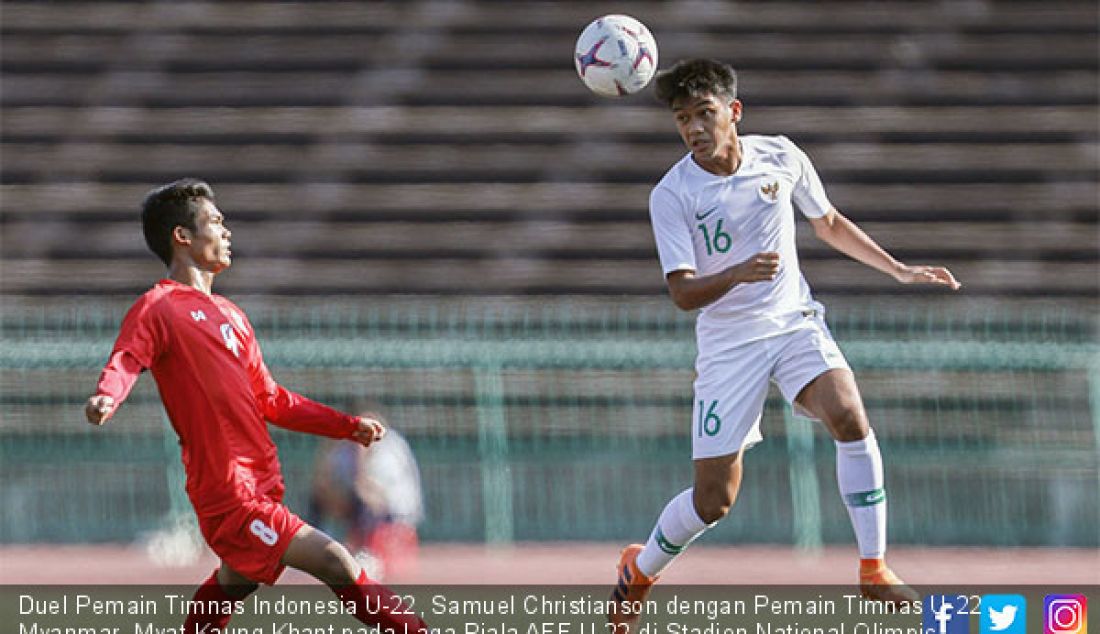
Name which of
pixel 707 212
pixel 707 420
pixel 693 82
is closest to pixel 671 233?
pixel 707 212

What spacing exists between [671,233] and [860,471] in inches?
35.7

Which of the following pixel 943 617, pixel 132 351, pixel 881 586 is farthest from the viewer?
pixel 881 586

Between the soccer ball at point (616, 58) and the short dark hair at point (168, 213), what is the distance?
58.2 inches

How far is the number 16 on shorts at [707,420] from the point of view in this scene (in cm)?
572

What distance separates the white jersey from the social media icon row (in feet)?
3.11

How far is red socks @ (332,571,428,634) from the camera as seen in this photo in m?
4.99

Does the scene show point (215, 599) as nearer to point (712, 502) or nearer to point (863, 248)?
point (712, 502)

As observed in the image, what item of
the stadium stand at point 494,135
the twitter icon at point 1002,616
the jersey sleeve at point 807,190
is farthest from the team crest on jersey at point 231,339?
the stadium stand at point 494,135

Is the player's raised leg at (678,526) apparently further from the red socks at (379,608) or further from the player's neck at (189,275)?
the player's neck at (189,275)

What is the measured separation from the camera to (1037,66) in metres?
12.1

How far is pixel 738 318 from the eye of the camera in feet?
18.9

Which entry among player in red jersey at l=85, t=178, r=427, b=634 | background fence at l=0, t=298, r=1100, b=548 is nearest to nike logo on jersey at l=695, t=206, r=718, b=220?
player in red jersey at l=85, t=178, r=427, b=634

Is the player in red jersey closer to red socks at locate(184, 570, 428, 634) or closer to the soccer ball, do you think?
red socks at locate(184, 570, 428, 634)

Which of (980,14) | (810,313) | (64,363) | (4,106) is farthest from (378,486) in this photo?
(980,14)
